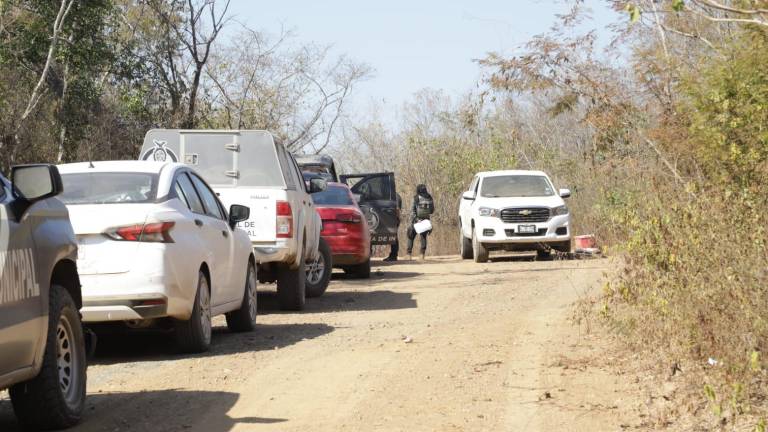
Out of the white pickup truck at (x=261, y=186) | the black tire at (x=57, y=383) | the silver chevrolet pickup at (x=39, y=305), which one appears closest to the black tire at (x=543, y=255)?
the white pickup truck at (x=261, y=186)

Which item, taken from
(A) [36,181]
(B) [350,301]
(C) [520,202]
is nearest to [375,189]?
(C) [520,202]

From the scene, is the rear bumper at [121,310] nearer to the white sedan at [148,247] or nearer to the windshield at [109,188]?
the white sedan at [148,247]

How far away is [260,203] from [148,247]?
14.2 feet

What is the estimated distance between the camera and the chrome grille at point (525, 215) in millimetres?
25438

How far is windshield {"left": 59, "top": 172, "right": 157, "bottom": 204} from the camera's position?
400 inches

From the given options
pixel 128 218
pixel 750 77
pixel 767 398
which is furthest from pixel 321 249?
pixel 767 398

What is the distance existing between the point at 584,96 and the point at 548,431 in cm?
2616

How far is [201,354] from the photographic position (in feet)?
35.2

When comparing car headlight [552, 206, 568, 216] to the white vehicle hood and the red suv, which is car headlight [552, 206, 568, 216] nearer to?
the white vehicle hood

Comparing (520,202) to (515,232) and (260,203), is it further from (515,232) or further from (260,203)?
(260,203)

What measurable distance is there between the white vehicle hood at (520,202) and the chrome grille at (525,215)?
3.3 inches

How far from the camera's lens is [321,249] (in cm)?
1719

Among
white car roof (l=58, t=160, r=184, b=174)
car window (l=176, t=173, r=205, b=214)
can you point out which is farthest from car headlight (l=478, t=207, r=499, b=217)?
white car roof (l=58, t=160, r=184, b=174)

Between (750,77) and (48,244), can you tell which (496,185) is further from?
(48,244)
